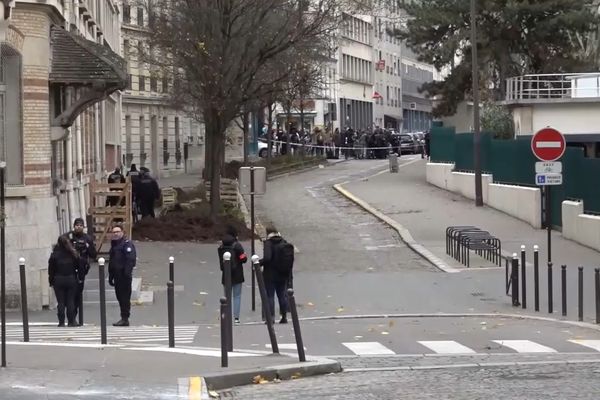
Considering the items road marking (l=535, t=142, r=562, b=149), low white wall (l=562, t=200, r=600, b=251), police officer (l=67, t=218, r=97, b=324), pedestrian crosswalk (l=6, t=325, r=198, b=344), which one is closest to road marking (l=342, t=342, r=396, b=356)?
pedestrian crosswalk (l=6, t=325, r=198, b=344)

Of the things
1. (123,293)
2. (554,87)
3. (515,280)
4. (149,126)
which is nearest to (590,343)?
(515,280)

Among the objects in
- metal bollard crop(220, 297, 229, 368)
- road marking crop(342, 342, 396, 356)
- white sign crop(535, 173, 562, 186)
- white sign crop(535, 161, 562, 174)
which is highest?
white sign crop(535, 161, 562, 174)

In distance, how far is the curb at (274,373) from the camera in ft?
39.4

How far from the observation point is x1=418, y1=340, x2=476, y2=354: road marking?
15812 millimetres

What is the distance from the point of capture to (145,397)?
1099cm

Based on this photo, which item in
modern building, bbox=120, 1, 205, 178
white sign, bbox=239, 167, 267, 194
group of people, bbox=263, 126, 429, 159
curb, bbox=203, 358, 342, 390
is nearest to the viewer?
curb, bbox=203, 358, 342, 390

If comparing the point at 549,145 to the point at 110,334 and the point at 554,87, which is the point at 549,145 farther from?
the point at 554,87

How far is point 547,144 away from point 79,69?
354 inches

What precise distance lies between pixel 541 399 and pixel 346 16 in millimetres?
22954

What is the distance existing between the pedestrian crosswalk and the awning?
501 cm

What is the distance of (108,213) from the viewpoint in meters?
27.1

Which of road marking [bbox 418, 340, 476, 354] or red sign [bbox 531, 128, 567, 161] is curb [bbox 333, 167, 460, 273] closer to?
red sign [bbox 531, 128, 567, 161]

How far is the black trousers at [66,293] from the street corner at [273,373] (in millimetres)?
5824

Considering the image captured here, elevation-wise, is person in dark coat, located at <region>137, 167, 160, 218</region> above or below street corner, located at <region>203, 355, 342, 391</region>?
above
